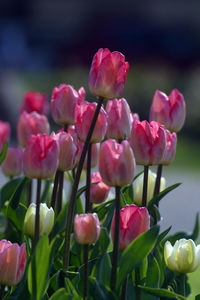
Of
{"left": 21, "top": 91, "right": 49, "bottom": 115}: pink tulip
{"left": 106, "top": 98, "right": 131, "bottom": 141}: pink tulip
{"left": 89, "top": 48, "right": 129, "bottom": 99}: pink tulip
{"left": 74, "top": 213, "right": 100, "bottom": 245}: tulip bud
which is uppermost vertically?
{"left": 89, "top": 48, "right": 129, "bottom": 99}: pink tulip

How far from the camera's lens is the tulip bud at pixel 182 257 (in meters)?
1.38

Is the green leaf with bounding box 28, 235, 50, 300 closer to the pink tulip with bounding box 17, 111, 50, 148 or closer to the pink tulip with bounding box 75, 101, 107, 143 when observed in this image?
the pink tulip with bounding box 75, 101, 107, 143

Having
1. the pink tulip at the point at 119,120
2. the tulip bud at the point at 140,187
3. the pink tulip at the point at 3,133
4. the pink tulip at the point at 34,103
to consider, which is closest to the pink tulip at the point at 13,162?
the pink tulip at the point at 3,133

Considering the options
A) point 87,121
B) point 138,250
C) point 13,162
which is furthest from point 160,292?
point 13,162

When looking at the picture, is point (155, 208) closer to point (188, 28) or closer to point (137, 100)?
point (137, 100)

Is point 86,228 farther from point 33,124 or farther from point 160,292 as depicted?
point 33,124

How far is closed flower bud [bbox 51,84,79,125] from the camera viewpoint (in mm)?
1558

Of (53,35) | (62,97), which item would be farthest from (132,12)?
(62,97)

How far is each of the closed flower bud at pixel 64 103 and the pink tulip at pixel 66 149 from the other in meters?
0.16

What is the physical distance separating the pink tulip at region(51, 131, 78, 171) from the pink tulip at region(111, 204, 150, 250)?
0.53ft

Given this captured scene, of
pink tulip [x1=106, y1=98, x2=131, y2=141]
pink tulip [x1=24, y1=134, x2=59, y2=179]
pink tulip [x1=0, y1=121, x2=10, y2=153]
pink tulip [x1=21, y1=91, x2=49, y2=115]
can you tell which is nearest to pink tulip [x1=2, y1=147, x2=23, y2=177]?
pink tulip [x1=0, y1=121, x2=10, y2=153]

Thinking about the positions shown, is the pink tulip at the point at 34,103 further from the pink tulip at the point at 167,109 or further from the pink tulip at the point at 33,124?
the pink tulip at the point at 167,109

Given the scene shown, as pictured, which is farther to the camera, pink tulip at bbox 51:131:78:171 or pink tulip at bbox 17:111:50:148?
pink tulip at bbox 17:111:50:148

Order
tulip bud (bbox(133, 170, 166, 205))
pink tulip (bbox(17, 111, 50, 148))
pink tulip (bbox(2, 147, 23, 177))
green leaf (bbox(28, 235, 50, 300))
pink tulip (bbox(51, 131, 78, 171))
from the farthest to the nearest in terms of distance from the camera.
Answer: pink tulip (bbox(2, 147, 23, 177)) < pink tulip (bbox(17, 111, 50, 148)) < tulip bud (bbox(133, 170, 166, 205)) < pink tulip (bbox(51, 131, 78, 171)) < green leaf (bbox(28, 235, 50, 300))
